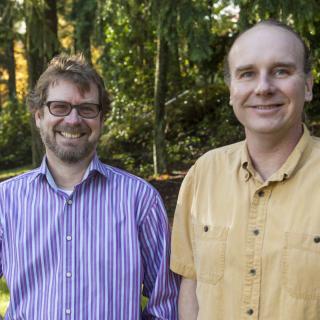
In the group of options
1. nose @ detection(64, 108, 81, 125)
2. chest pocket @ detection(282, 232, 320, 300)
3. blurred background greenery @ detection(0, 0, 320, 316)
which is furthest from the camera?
blurred background greenery @ detection(0, 0, 320, 316)

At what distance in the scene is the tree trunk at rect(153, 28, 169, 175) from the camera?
10305 mm

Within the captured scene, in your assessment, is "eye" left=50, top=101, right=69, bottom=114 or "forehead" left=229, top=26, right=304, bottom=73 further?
"eye" left=50, top=101, right=69, bottom=114

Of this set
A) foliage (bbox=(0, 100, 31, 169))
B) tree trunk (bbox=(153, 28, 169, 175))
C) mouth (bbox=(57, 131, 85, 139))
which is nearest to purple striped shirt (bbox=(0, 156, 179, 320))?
mouth (bbox=(57, 131, 85, 139))

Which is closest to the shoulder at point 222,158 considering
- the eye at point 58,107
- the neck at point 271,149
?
the neck at point 271,149

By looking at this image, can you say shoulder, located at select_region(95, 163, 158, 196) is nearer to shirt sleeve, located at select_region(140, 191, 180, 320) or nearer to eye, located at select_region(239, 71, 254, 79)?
shirt sleeve, located at select_region(140, 191, 180, 320)

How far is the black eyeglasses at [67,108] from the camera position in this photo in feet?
8.51

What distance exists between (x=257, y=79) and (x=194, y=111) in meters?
12.0

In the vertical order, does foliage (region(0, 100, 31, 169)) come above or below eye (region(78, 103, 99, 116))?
below

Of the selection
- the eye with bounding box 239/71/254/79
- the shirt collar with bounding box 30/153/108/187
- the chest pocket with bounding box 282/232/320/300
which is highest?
the eye with bounding box 239/71/254/79

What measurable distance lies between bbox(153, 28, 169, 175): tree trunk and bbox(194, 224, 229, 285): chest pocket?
27.0 ft

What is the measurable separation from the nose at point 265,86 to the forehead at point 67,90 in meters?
0.93

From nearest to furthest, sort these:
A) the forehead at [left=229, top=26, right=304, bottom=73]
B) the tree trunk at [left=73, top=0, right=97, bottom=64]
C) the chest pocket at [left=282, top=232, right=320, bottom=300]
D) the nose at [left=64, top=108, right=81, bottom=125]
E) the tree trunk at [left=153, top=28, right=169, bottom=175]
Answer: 1. the chest pocket at [left=282, top=232, right=320, bottom=300]
2. the forehead at [left=229, top=26, right=304, bottom=73]
3. the nose at [left=64, top=108, right=81, bottom=125]
4. the tree trunk at [left=73, top=0, right=97, bottom=64]
5. the tree trunk at [left=153, top=28, right=169, bottom=175]

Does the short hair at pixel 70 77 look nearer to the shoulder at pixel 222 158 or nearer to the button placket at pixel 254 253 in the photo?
the shoulder at pixel 222 158

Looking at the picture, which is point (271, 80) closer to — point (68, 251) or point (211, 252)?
point (211, 252)
